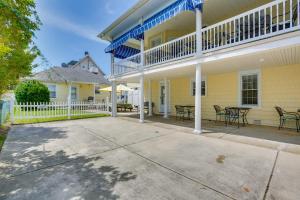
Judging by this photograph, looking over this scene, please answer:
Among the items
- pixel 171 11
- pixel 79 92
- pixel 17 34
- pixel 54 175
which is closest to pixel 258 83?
pixel 171 11

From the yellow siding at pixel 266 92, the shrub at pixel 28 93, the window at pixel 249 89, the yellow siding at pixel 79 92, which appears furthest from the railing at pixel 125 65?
the yellow siding at pixel 79 92

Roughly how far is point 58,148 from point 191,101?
846 centimetres

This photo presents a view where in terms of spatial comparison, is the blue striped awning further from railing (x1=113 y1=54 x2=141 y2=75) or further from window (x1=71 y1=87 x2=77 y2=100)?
window (x1=71 y1=87 x2=77 y2=100)

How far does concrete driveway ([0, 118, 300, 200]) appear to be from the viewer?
261 centimetres

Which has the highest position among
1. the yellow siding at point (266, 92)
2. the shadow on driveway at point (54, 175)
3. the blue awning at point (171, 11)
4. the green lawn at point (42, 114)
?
the blue awning at point (171, 11)

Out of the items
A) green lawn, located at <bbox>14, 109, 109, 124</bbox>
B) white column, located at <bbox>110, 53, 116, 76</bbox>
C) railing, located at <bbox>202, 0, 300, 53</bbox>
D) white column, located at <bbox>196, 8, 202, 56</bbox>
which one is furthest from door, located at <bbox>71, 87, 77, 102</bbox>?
white column, located at <bbox>196, 8, 202, 56</bbox>

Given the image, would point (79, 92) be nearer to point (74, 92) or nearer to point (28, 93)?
point (74, 92)

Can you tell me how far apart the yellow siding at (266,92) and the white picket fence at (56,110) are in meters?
7.50

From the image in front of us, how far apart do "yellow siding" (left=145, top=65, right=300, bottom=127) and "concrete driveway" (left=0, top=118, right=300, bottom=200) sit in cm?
401

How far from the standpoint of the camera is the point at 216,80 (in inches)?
384

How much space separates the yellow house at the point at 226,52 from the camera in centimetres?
537

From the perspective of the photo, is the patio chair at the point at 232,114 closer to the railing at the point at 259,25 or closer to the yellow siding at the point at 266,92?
the yellow siding at the point at 266,92

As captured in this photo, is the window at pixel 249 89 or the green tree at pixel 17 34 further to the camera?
the window at pixel 249 89

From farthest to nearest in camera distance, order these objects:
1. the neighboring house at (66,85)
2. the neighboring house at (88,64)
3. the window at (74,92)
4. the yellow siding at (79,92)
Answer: the neighboring house at (88,64)
the window at (74,92)
the yellow siding at (79,92)
the neighboring house at (66,85)
